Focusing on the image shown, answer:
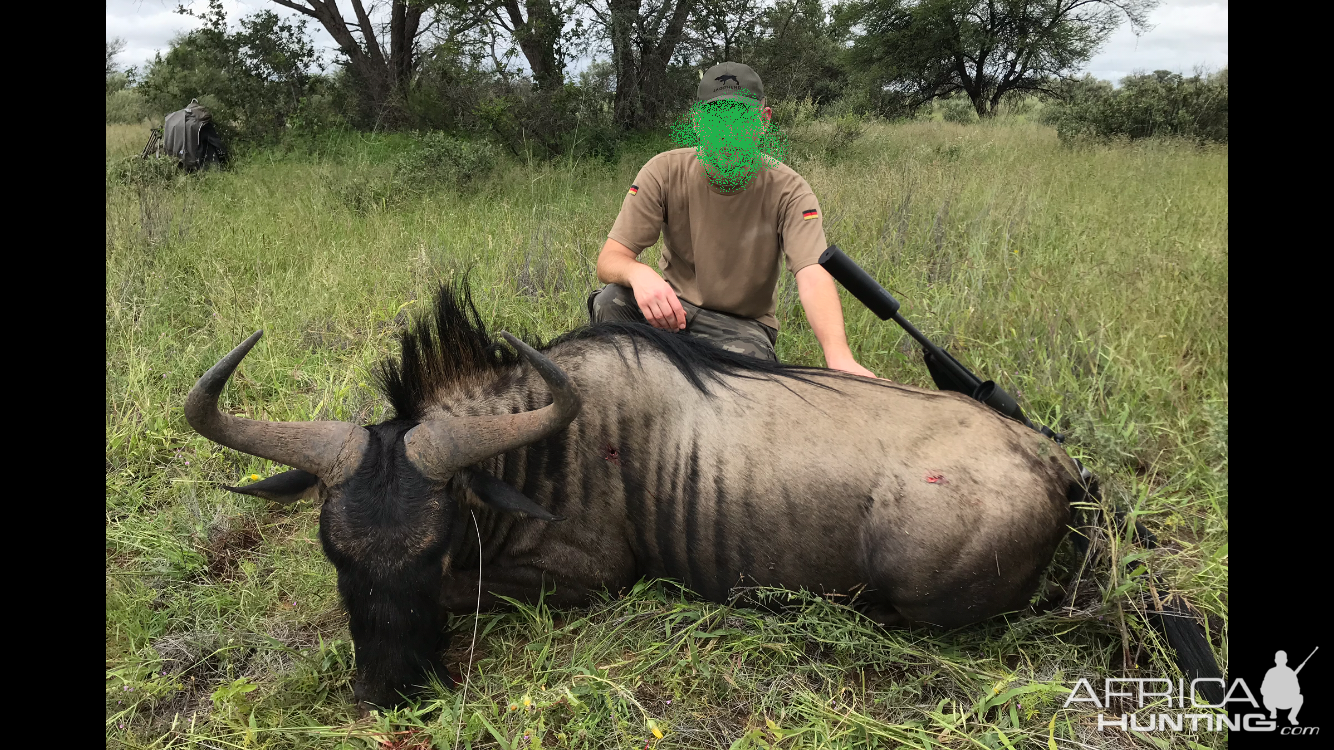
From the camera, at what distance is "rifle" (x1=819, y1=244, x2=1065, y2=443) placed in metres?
2.62

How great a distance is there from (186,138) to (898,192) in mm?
8998

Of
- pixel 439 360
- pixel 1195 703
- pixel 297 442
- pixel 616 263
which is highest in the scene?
pixel 616 263

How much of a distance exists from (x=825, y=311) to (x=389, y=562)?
1.93m

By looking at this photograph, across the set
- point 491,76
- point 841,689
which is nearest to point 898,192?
point 841,689

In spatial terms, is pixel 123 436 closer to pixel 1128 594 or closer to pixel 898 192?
pixel 1128 594

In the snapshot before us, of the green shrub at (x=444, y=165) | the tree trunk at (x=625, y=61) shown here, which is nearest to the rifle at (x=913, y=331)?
the green shrub at (x=444, y=165)

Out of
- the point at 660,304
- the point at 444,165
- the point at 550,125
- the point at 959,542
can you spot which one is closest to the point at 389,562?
the point at 660,304

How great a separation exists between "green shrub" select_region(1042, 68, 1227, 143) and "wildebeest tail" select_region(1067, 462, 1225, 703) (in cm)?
942

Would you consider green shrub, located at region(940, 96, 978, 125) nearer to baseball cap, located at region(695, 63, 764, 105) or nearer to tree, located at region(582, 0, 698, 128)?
tree, located at region(582, 0, 698, 128)

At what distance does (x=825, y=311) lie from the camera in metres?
3.10

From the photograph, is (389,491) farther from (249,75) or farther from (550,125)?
(249,75)

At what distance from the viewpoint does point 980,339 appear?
3791mm

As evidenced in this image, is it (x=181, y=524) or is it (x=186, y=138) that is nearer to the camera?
(x=181, y=524)

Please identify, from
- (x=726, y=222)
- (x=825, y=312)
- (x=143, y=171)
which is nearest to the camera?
(x=825, y=312)
